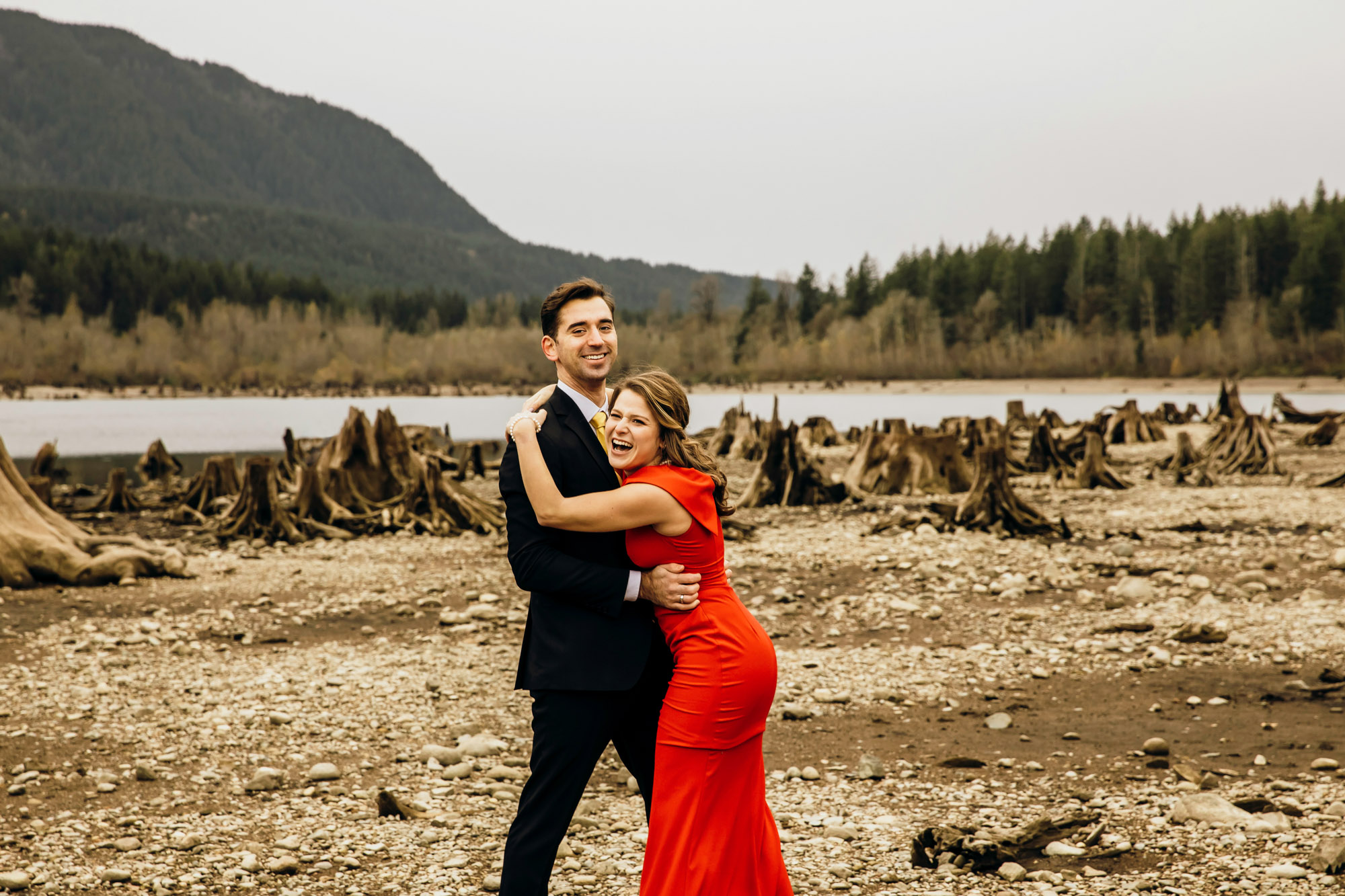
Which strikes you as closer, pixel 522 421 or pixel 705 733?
pixel 705 733

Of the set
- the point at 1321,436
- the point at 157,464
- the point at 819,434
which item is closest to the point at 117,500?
the point at 157,464

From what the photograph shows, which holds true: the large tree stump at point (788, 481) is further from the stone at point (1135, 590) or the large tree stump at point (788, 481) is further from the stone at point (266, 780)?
the stone at point (266, 780)

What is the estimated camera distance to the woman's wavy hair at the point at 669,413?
3.33m

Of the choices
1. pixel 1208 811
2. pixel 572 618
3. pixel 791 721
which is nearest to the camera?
pixel 572 618

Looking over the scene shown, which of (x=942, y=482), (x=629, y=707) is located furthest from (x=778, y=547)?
(x=629, y=707)

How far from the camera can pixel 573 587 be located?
10.6ft

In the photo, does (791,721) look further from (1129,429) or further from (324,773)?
(1129,429)

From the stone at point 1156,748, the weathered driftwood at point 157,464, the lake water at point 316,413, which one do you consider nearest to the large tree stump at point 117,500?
the weathered driftwood at point 157,464

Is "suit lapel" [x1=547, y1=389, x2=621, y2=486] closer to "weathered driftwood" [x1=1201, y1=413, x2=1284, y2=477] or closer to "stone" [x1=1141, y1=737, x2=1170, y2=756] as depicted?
"stone" [x1=1141, y1=737, x2=1170, y2=756]

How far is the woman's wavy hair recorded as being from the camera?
3330 mm

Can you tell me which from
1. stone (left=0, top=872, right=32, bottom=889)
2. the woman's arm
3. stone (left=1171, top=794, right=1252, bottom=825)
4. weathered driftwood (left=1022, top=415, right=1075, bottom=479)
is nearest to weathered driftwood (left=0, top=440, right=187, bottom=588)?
stone (left=0, top=872, right=32, bottom=889)

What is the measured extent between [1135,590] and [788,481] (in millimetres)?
8598

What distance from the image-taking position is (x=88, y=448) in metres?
44.4

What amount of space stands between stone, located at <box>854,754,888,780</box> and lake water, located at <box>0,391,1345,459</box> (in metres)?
33.8
